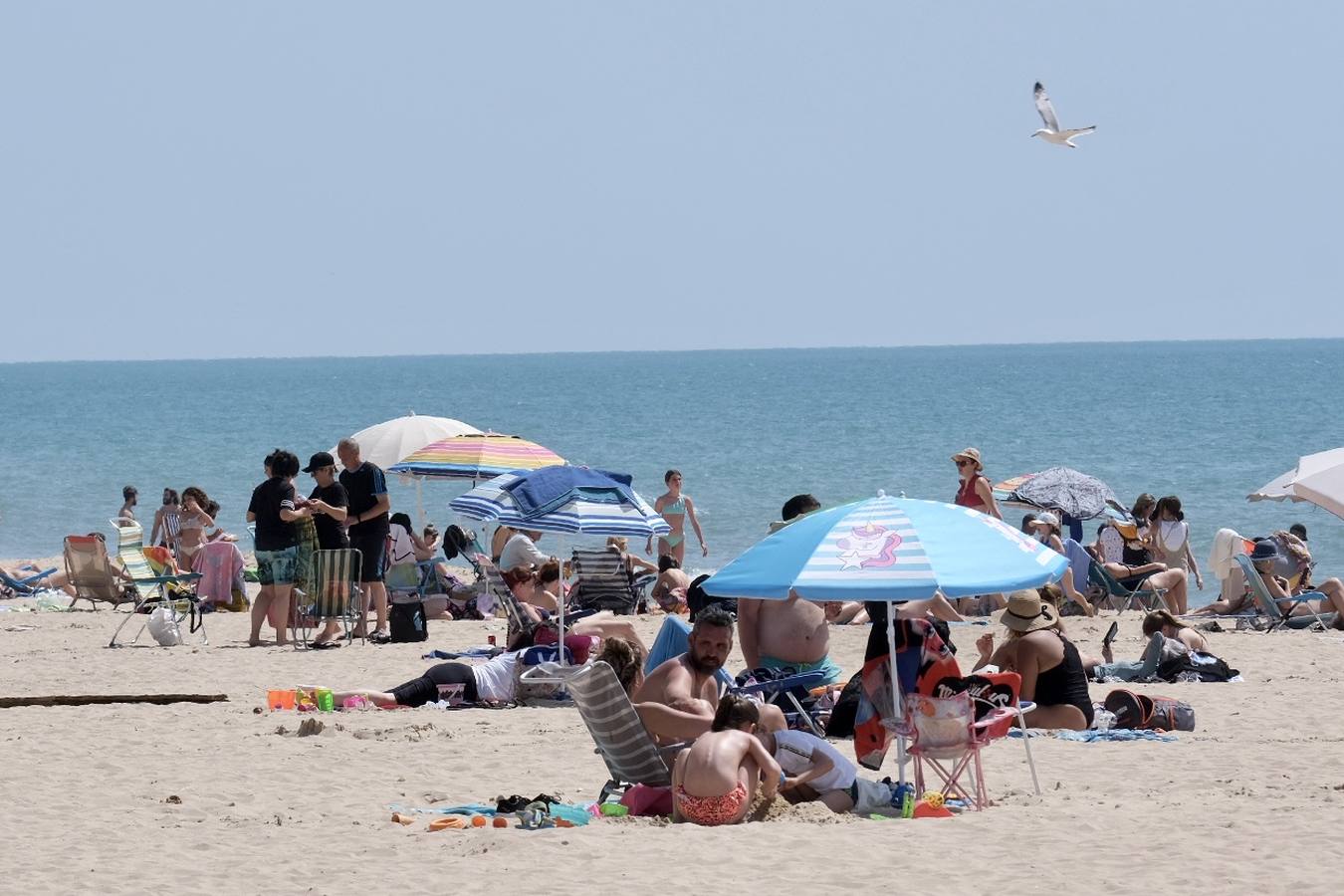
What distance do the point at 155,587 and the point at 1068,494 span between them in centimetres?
754

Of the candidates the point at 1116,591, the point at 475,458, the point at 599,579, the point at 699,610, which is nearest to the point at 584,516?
the point at 699,610

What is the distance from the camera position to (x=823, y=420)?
65312 mm

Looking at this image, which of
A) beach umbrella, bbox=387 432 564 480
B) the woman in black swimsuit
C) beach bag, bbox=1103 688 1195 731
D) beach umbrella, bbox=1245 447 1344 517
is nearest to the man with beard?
the woman in black swimsuit

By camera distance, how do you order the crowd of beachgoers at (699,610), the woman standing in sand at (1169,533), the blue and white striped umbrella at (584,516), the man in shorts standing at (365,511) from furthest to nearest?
the woman standing in sand at (1169,533) → the man in shorts standing at (365,511) → the blue and white striped umbrella at (584,516) → the crowd of beachgoers at (699,610)

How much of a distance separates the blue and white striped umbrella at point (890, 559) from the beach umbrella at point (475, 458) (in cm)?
702

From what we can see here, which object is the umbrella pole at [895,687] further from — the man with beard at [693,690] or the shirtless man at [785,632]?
the shirtless man at [785,632]

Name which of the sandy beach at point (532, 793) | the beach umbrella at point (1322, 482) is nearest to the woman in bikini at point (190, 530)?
the sandy beach at point (532, 793)

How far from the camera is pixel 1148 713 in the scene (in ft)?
27.6

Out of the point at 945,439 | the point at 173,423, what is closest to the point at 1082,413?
the point at 945,439

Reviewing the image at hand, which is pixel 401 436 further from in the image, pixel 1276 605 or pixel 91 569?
pixel 1276 605

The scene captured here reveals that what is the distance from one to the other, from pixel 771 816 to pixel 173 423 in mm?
68111

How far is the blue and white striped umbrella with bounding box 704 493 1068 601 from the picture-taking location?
625 centimetres

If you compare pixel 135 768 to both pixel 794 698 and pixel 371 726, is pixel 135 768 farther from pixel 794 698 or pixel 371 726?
pixel 794 698

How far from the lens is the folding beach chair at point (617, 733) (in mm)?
6594
